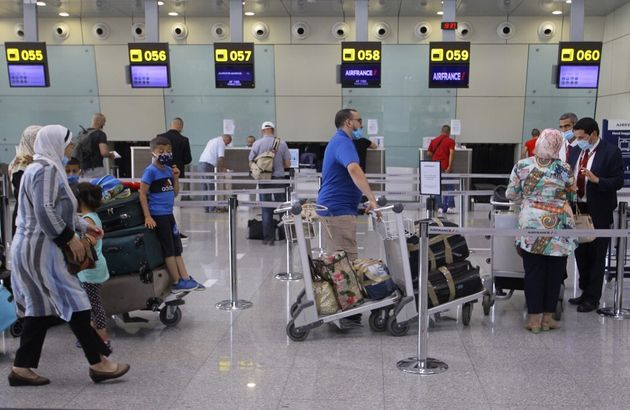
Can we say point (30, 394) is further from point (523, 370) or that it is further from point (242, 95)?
point (242, 95)

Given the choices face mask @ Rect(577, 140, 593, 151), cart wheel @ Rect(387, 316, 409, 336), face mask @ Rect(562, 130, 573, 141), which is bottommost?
cart wheel @ Rect(387, 316, 409, 336)

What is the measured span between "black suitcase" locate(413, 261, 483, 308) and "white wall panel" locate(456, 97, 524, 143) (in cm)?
1056

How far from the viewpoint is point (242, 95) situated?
1438 cm

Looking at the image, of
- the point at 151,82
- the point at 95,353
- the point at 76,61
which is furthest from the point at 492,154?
the point at 95,353

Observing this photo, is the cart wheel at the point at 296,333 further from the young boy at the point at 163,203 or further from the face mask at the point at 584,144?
the face mask at the point at 584,144

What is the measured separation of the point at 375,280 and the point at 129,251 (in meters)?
1.88

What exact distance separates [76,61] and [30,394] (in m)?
13.0

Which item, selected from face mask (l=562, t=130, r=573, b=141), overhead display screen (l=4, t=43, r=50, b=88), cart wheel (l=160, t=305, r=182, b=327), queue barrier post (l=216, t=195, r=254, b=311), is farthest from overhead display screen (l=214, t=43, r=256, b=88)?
cart wheel (l=160, t=305, r=182, b=327)

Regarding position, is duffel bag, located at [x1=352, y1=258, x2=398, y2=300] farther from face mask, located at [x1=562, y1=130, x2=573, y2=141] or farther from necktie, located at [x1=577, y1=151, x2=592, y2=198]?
face mask, located at [x1=562, y1=130, x2=573, y2=141]

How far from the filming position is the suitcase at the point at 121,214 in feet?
14.8

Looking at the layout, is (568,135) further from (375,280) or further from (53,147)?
(53,147)

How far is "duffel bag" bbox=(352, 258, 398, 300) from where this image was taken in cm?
459

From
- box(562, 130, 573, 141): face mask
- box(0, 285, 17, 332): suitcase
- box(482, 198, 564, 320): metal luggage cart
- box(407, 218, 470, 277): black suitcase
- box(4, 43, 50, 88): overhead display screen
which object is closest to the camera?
box(0, 285, 17, 332): suitcase

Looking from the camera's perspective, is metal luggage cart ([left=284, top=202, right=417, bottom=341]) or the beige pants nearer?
metal luggage cart ([left=284, top=202, right=417, bottom=341])
